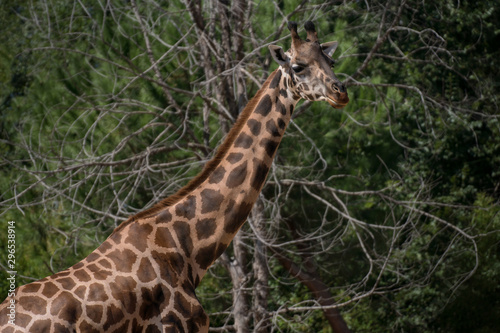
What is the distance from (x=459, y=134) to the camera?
11547 mm

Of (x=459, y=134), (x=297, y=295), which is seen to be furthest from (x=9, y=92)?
(x=459, y=134)

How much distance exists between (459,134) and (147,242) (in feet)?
28.6

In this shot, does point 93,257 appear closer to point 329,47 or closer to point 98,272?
point 98,272

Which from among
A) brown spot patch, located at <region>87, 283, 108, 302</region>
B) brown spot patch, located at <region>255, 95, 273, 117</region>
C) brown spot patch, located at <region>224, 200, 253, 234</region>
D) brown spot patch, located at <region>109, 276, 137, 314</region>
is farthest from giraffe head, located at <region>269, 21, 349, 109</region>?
brown spot patch, located at <region>87, 283, 108, 302</region>

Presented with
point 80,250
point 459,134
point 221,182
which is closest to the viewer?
point 221,182

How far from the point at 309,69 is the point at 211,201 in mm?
892

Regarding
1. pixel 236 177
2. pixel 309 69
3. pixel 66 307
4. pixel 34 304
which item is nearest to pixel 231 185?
pixel 236 177

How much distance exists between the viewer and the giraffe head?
3.85 metres

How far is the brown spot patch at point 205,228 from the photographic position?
12.8ft

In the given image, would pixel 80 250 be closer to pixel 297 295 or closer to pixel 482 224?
pixel 297 295

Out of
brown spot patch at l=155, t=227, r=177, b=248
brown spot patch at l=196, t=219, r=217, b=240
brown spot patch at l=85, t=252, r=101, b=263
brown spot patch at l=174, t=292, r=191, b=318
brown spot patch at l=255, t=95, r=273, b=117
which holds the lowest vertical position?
brown spot patch at l=174, t=292, r=191, b=318

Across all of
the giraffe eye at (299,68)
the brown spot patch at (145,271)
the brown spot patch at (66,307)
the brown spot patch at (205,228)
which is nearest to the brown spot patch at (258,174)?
the brown spot patch at (205,228)

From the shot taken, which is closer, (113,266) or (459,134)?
(113,266)

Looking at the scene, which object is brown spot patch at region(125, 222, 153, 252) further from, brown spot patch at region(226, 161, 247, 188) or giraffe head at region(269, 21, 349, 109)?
giraffe head at region(269, 21, 349, 109)
